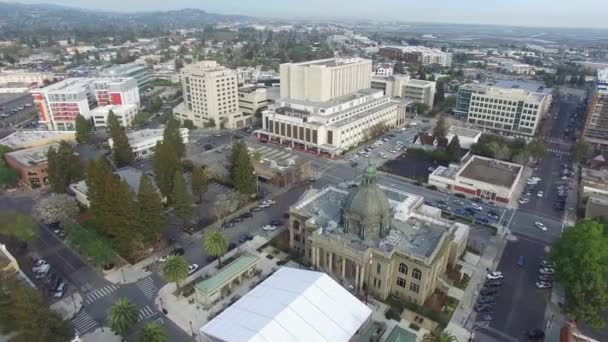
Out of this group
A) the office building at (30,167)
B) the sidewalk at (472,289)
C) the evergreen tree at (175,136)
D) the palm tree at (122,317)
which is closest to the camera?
the palm tree at (122,317)

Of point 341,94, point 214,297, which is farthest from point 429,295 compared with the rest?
point 341,94

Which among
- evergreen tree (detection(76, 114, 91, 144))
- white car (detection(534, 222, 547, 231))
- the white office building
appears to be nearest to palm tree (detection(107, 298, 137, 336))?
the white office building

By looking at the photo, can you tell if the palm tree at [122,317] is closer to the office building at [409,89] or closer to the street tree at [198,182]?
the street tree at [198,182]

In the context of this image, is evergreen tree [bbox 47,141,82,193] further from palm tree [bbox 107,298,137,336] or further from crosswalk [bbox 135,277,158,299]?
palm tree [bbox 107,298,137,336]

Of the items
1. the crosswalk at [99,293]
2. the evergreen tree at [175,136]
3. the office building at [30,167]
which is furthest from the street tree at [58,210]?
the evergreen tree at [175,136]

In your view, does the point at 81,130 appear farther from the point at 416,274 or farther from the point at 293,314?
the point at 416,274

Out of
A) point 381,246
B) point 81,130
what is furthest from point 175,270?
point 81,130
